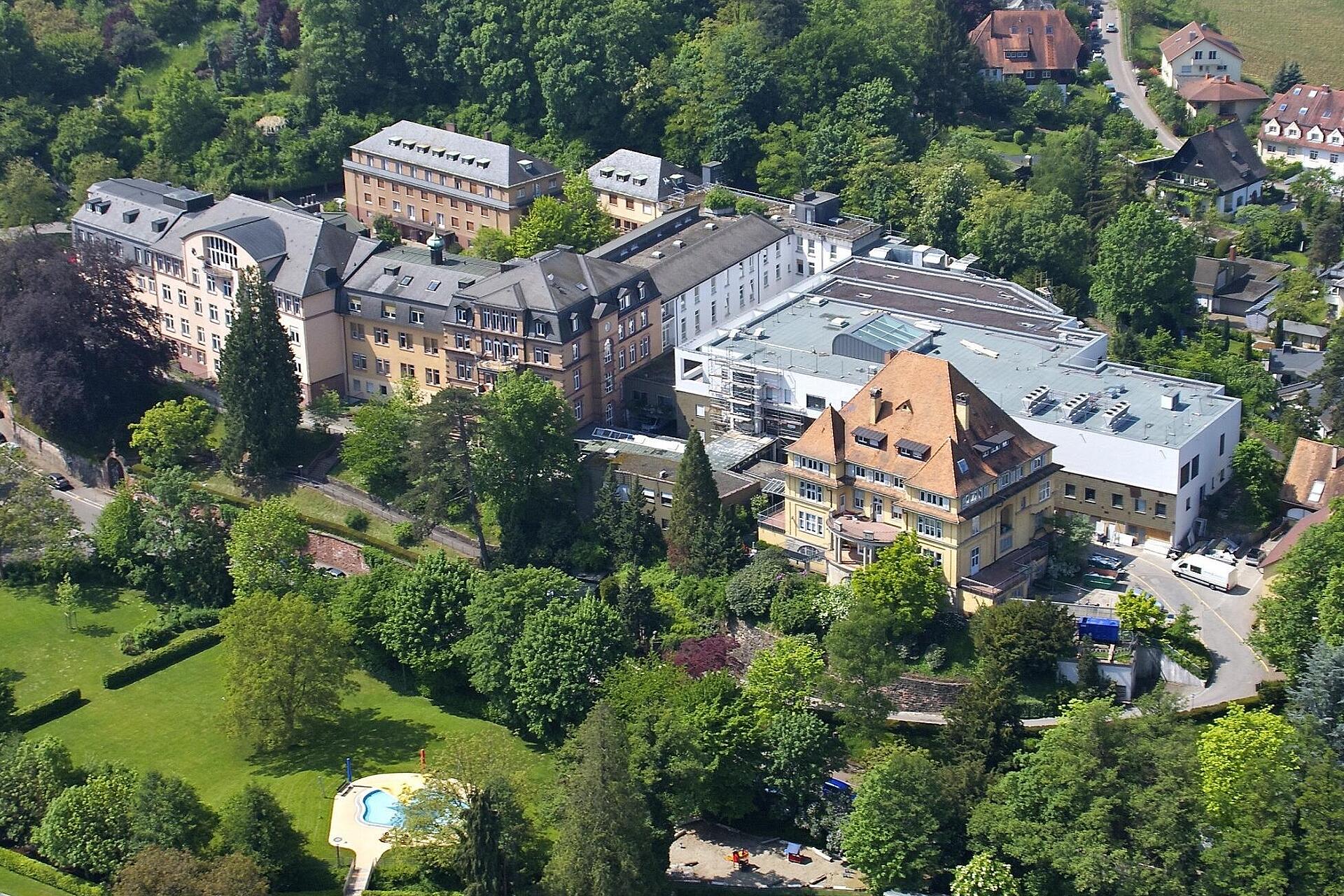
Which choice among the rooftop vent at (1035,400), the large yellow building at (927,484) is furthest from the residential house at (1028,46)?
the large yellow building at (927,484)

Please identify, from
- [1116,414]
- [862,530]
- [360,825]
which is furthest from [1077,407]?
[360,825]

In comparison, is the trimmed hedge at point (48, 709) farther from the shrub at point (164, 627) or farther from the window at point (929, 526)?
the window at point (929, 526)

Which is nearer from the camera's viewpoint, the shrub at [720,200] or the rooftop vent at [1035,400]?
the rooftop vent at [1035,400]

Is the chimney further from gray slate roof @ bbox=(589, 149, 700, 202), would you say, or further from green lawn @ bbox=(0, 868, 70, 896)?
green lawn @ bbox=(0, 868, 70, 896)

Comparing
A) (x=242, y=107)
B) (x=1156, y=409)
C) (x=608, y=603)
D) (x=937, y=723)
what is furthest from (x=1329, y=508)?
(x=242, y=107)

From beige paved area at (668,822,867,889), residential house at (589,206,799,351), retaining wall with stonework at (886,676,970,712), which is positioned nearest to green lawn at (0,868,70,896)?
beige paved area at (668,822,867,889)
